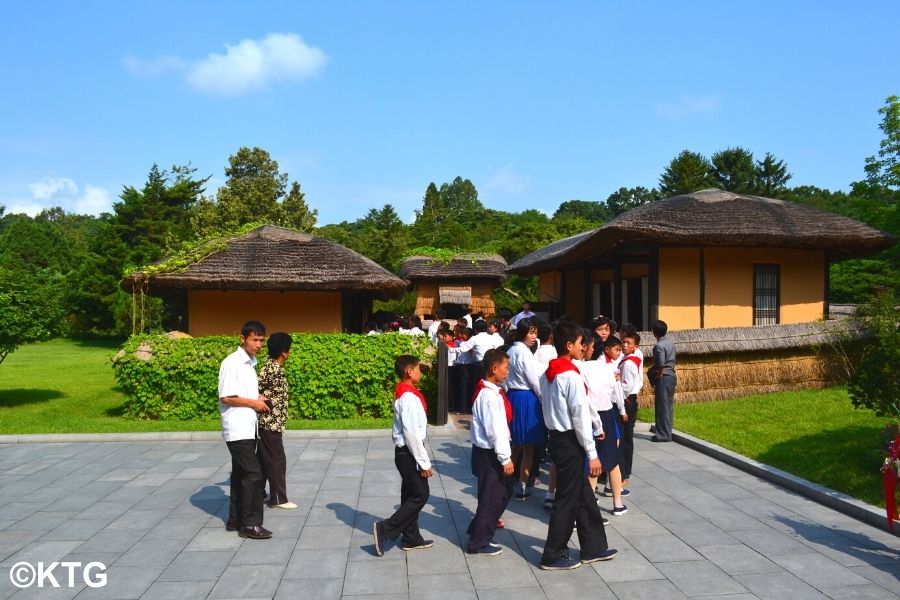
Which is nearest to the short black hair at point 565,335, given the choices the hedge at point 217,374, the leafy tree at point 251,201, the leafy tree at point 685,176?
the hedge at point 217,374

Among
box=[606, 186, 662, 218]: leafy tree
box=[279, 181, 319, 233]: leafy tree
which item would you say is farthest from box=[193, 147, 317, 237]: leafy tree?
box=[606, 186, 662, 218]: leafy tree

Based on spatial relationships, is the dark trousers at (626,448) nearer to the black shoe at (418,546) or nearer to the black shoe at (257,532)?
the black shoe at (418,546)

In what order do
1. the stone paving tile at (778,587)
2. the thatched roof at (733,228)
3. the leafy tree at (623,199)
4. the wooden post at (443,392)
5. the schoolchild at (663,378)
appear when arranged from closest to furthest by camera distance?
the stone paving tile at (778,587) → the schoolchild at (663,378) → the wooden post at (443,392) → the thatched roof at (733,228) → the leafy tree at (623,199)

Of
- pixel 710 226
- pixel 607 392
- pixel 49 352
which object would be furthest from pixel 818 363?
pixel 49 352

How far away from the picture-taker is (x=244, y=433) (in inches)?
231

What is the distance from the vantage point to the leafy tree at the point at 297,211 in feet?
139

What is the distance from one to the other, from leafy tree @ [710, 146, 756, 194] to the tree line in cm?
8

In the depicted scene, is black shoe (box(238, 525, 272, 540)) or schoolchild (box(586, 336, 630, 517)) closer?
black shoe (box(238, 525, 272, 540))

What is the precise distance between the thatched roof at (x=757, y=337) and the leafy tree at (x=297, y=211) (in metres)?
32.6

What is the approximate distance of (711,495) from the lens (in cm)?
709

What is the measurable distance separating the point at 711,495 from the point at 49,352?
1242 inches

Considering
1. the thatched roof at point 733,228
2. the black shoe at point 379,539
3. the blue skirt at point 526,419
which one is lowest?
the black shoe at point 379,539

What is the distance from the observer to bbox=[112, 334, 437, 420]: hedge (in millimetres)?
11734

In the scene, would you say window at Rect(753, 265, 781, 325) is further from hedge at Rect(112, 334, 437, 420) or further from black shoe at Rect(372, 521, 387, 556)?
black shoe at Rect(372, 521, 387, 556)
